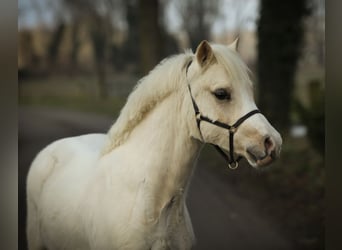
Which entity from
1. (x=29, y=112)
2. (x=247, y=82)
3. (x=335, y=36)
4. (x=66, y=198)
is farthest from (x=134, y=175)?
(x=335, y=36)

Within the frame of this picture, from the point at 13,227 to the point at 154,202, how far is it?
542mm

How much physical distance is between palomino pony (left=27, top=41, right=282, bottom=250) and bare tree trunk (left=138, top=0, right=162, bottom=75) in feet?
1.85

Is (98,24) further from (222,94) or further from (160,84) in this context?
(222,94)

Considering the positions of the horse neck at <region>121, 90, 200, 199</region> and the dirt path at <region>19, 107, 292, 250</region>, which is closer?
the horse neck at <region>121, 90, 200, 199</region>

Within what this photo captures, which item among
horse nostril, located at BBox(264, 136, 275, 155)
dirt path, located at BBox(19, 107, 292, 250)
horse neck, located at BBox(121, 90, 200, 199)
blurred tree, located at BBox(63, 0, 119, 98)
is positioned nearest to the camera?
horse nostril, located at BBox(264, 136, 275, 155)

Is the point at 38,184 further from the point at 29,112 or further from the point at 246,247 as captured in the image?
the point at 246,247

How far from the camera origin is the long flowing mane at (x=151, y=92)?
118cm

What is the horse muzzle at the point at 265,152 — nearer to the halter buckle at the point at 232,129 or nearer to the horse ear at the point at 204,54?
the halter buckle at the point at 232,129

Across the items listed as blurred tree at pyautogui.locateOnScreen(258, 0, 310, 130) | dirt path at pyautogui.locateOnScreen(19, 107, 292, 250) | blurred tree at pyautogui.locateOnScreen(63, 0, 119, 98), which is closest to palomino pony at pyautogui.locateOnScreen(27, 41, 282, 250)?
dirt path at pyautogui.locateOnScreen(19, 107, 292, 250)

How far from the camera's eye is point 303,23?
2025mm

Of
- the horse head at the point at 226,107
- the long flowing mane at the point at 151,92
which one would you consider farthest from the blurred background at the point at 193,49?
the horse head at the point at 226,107

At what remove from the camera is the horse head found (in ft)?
3.54

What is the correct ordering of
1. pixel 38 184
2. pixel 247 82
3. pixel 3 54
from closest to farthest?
pixel 247 82, pixel 3 54, pixel 38 184

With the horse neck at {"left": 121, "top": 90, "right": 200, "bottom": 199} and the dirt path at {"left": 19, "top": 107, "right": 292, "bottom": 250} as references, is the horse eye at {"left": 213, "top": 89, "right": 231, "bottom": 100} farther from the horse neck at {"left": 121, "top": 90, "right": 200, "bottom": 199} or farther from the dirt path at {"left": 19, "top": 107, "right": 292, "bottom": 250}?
the dirt path at {"left": 19, "top": 107, "right": 292, "bottom": 250}
